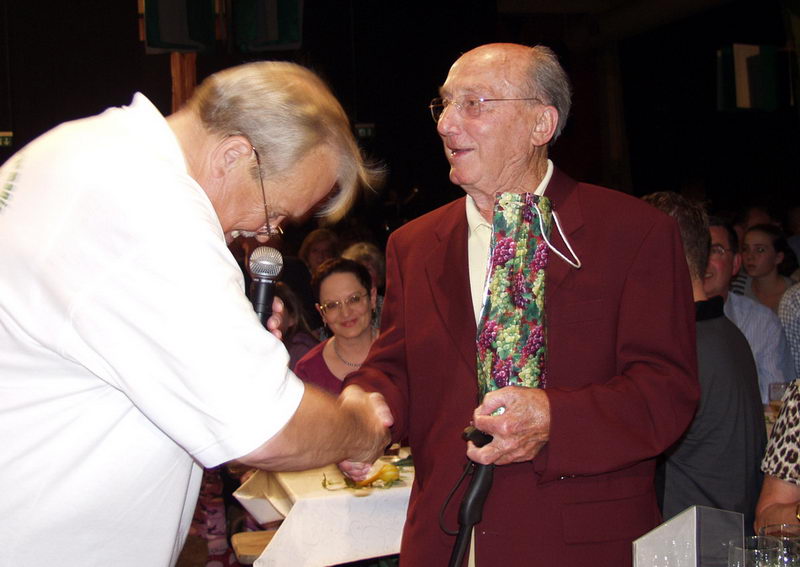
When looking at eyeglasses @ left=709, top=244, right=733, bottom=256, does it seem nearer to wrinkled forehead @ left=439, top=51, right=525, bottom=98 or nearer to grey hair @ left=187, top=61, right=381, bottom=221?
wrinkled forehead @ left=439, top=51, right=525, bottom=98

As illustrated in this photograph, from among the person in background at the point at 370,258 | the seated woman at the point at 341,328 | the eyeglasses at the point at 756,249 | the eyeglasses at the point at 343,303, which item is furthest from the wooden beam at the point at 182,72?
the eyeglasses at the point at 756,249

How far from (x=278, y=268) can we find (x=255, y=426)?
1.86 feet

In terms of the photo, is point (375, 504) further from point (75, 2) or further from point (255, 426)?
point (75, 2)

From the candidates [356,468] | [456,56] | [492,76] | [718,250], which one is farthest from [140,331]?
[456,56]

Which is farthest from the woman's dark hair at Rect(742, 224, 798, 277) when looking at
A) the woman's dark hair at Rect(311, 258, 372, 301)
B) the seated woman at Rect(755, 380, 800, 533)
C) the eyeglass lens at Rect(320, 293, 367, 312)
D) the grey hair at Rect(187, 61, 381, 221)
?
the grey hair at Rect(187, 61, 381, 221)

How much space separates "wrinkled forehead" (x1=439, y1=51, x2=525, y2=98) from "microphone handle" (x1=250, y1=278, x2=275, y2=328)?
643 mm

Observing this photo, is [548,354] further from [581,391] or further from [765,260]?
[765,260]

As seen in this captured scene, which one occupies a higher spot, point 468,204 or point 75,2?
point 75,2

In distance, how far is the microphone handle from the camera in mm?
1816

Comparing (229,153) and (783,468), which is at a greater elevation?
(229,153)

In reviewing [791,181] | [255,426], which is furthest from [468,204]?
[791,181]

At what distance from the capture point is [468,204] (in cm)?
214

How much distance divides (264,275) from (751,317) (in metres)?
3.37

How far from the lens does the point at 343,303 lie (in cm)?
431
